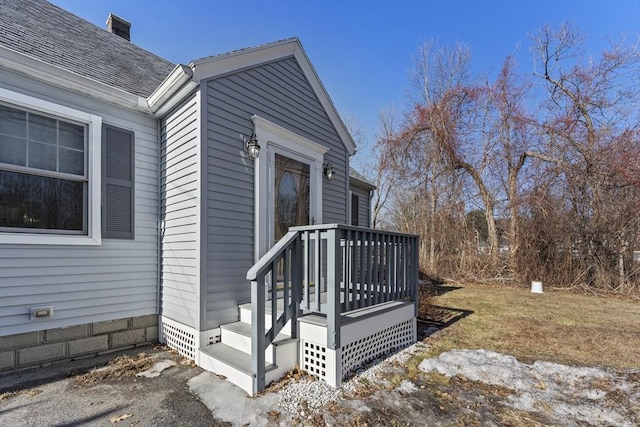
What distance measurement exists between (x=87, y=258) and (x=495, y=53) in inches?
490

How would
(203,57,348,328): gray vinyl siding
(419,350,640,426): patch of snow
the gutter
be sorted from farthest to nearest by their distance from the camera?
(203,57,348,328): gray vinyl siding < the gutter < (419,350,640,426): patch of snow

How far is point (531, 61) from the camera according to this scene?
977 cm

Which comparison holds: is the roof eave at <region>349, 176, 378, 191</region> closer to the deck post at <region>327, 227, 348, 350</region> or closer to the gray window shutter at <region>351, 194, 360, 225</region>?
the gray window shutter at <region>351, 194, 360, 225</region>

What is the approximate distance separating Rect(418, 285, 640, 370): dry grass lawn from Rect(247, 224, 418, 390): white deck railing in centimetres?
→ 115

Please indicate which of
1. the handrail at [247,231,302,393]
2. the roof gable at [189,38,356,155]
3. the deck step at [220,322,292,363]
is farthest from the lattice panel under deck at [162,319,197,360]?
the roof gable at [189,38,356,155]

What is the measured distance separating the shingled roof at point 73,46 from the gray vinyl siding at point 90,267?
0.43 meters

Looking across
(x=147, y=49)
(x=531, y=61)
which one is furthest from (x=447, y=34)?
(x=147, y=49)

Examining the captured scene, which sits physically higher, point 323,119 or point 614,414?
point 323,119

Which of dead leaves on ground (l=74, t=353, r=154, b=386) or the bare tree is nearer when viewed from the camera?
dead leaves on ground (l=74, t=353, r=154, b=386)

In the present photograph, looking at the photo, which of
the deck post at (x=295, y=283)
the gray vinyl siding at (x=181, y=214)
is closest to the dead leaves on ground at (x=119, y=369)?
the gray vinyl siding at (x=181, y=214)

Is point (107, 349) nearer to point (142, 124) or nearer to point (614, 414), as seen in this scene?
point (142, 124)

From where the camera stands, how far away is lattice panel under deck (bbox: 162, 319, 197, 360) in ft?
11.0

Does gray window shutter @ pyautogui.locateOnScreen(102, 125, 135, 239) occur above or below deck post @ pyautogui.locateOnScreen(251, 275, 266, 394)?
above

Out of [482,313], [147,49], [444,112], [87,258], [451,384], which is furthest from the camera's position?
[444,112]
